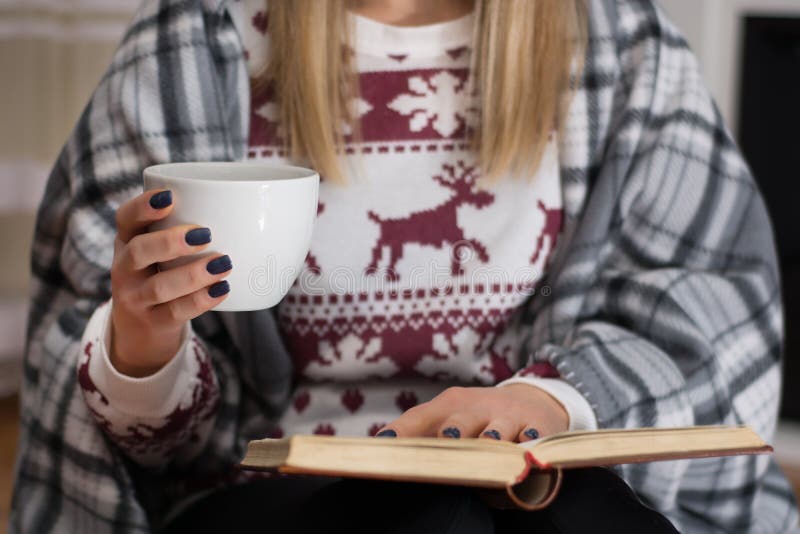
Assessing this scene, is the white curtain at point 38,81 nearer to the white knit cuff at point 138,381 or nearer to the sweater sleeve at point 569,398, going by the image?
the white knit cuff at point 138,381

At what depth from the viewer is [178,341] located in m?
0.77

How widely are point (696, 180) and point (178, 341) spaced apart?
48 cm

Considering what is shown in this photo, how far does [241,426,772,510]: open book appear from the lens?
21.6 inches

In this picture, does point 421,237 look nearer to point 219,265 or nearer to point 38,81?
point 219,265

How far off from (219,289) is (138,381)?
7.3 inches

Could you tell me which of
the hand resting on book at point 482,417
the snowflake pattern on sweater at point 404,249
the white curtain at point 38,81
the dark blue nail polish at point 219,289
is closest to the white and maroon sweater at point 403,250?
the snowflake pattern on sweater at point 404,249

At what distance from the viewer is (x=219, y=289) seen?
63 centimetres

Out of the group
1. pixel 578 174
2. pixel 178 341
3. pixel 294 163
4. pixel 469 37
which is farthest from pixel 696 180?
pixel 178 341

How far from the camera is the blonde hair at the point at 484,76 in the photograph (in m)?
0.90

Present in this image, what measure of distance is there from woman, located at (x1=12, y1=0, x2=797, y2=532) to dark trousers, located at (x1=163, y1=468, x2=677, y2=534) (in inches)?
4.8

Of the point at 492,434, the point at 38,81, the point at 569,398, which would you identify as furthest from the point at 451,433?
the point at 38,81

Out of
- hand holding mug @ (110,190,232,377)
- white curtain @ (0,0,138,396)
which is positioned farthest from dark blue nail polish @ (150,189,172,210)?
white curtain @ (0,0,138,396)

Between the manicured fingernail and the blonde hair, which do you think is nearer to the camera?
the manicured fingernail

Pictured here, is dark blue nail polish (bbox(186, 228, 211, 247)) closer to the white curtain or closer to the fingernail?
the fingernail
